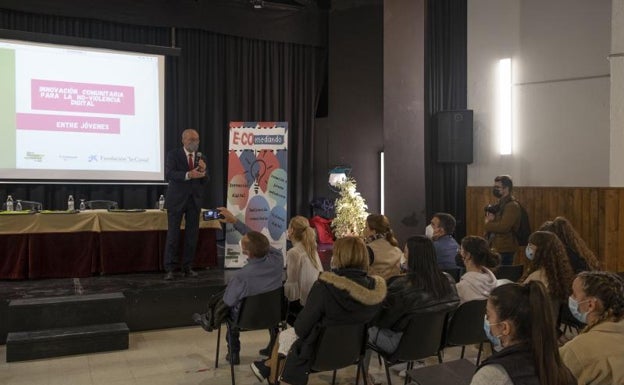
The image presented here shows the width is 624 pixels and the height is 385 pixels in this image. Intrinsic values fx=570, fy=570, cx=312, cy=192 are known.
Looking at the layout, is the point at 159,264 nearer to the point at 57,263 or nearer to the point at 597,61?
the point at 57,263

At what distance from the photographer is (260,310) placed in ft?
12.3

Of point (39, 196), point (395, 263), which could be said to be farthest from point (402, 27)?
point (39, 196)

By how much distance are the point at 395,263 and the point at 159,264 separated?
324 cm

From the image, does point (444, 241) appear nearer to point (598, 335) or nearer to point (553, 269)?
point (553, 269)

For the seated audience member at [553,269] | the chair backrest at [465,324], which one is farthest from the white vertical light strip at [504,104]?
the chair backrest at [465,324]

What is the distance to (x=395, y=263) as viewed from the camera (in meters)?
4.07

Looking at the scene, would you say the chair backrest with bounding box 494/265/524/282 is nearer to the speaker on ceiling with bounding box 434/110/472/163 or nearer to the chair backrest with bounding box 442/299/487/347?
the chair backrest with bounding box 442/299/487/347

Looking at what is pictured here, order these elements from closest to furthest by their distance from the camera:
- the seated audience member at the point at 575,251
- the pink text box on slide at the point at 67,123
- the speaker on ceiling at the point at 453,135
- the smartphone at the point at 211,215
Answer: the seated audience member at the point at 575,251, the smartphone at the point at 211,215, the pink text box on slide at the point at 67,123, the speaker on ceiling at the point at 453,135

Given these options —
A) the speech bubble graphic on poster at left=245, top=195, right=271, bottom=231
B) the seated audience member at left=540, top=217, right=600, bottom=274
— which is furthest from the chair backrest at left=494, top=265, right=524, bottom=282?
the speech bubble graphic on poster at left=245, top=195, right=271, bottom=231

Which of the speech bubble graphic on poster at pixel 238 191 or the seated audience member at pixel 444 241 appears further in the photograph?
the speech bubble graphic on poster at pixel 238 191

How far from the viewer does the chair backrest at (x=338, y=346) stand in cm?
295

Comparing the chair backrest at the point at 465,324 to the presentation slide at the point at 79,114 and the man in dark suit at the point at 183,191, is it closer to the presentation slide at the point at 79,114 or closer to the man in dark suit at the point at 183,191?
the man in dark suit at the point at 183,191

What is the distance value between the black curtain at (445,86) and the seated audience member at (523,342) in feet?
17.7

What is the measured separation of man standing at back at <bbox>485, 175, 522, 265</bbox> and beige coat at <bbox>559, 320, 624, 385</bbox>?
3.41m
